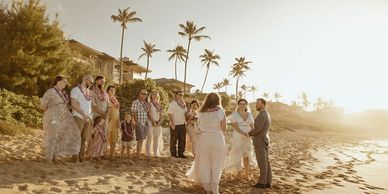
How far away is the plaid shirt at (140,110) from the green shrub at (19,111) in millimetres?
7596

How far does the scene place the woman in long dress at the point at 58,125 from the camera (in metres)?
6.89

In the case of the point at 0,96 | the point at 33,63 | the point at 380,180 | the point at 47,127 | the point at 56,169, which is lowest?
the point at 380,180

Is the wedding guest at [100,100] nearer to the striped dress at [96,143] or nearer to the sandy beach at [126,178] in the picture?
the striped dress at [96,143]

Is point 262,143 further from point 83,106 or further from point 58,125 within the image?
point 58,125

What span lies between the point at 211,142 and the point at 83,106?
3.05 metres

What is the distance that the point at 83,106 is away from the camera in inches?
281

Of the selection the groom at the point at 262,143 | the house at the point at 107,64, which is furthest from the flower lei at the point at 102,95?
the house at the point at 107,64

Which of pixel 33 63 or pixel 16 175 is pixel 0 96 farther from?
pixel 16 175

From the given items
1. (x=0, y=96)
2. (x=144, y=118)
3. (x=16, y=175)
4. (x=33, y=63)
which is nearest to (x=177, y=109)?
(x=144, y=118)

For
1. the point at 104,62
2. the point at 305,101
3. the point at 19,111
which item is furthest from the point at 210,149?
the point at 305,101

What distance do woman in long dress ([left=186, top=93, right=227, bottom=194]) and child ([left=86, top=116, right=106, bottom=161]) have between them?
2.97m

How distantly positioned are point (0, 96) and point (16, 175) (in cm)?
1130

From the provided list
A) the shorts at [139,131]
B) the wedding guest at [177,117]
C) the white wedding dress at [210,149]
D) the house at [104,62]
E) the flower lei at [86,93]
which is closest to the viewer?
the white wedding dress at [210,149]

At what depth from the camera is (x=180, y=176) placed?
23.9 feet
